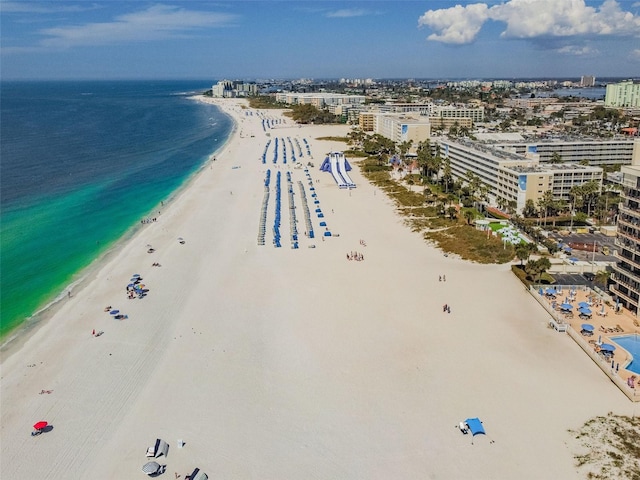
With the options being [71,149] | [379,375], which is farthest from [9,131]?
[379,375]

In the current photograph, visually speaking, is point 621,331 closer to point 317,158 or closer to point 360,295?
point 360,295

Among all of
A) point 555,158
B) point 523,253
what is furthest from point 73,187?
point 555,158

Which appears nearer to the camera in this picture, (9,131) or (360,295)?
(360,295)

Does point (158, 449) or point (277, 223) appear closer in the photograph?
point (158, 449)

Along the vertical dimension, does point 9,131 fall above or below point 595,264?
above

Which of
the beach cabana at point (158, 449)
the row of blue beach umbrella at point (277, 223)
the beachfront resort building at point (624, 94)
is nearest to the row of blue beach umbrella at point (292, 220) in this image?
the row of blue beach umbrella at point (277, 223)

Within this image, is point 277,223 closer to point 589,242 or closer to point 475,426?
point 589,242

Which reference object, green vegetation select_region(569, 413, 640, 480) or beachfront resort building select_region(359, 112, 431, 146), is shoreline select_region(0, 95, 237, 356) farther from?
beachfront resort building select_region(359, 112, 431, 146)
